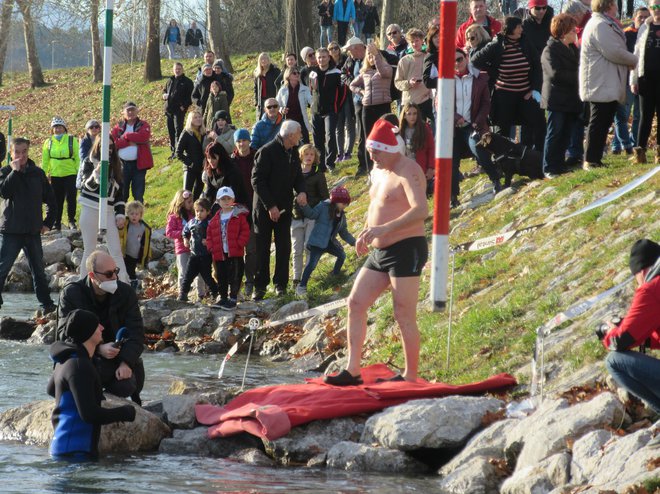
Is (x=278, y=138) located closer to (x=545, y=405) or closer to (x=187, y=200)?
(x=187, y=200)

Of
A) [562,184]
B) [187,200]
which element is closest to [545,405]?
[562,184]

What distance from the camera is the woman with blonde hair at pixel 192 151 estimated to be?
18.7 m

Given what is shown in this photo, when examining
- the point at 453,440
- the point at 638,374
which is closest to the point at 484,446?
the point at 453,440

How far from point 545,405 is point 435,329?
404 centimetres

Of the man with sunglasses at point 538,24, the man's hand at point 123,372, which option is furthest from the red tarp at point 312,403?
the man with sunglasses at point 538,24

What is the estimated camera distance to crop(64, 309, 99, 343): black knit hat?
9.02 m

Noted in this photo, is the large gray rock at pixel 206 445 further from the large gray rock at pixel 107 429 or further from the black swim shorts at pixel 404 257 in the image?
the black swim shorts at pixel 404 257

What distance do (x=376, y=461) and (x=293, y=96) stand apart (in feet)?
41.8

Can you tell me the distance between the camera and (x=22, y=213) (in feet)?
53.1

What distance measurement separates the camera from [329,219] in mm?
15812

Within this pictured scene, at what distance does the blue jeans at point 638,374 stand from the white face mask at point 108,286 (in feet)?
13.5

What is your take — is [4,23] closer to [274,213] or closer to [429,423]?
[274,213]

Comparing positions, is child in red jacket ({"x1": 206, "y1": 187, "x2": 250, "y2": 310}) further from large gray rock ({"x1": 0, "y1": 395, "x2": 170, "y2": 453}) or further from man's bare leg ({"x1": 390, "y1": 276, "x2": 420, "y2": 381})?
man's bare leg ({"x1": 390, "y1": 276, "x2": 420, "y2": 381})

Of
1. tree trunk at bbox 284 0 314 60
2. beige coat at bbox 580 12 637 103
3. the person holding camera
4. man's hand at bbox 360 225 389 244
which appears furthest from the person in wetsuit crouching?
tree trunk at bbox 284 0 314 60
